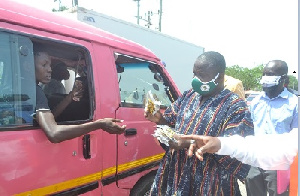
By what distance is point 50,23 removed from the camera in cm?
213

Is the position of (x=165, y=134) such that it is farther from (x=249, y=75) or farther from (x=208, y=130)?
(x=249, y=75)

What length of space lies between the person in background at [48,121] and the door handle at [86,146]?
0.73 ft

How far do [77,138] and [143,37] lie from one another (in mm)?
5640

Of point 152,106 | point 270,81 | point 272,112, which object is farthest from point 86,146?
point 270,81

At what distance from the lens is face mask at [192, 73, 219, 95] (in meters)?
1.98

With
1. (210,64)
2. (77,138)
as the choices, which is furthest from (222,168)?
(77,138)

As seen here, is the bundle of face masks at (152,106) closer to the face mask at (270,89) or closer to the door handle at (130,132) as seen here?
the door handle at (130,132)

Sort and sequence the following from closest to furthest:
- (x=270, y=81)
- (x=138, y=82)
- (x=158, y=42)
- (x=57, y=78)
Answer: (x=57, y=78)
(x=138, y=82)
(x=270, y=81)
(x=158, y=42)

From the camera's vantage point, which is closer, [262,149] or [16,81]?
[262,149]

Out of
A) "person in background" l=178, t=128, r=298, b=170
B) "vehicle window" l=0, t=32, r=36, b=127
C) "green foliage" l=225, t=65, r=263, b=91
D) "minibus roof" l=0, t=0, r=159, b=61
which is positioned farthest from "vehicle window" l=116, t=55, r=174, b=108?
"green foliage" l=225, t=65, r=263, b=91

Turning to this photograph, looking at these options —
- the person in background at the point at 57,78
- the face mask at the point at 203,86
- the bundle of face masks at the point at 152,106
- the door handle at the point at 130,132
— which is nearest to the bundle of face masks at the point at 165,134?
the bundle of face masks at the point at 152,106

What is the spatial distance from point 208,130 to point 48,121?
3.32 ft

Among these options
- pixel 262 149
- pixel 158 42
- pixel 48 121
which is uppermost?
pixel 158 42

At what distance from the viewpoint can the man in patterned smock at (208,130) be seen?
1911mm
